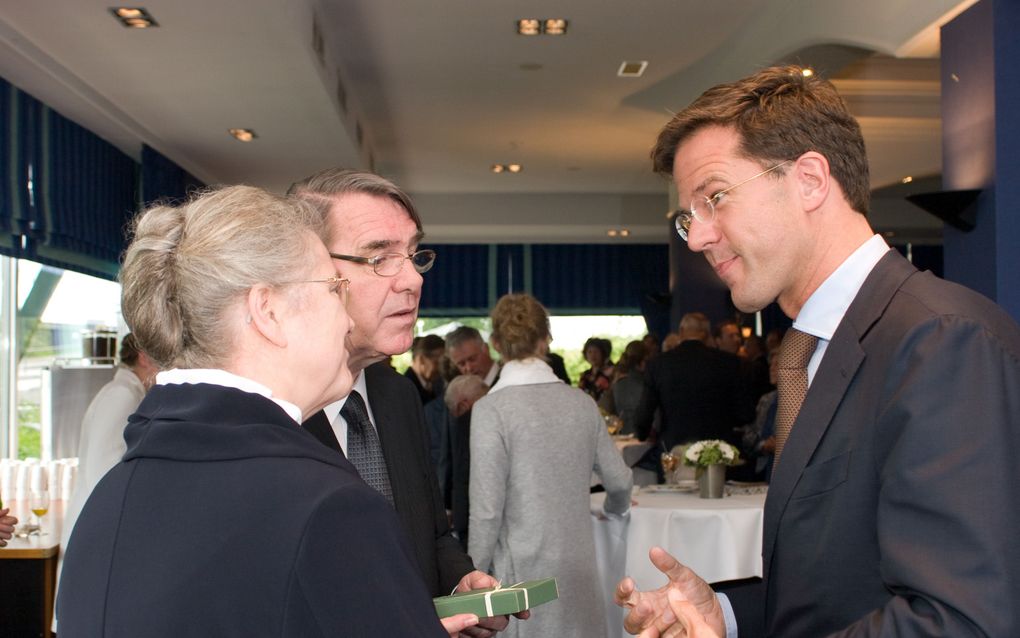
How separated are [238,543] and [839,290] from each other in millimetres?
924

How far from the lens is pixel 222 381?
3.90 feet

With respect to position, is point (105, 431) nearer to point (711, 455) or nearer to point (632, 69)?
point (711, 455)

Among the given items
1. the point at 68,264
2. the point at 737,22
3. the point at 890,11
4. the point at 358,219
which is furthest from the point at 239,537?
the point at 68,264

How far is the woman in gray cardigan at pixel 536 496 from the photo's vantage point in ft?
12.0

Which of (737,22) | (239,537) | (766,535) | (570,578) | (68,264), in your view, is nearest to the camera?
(239,537)

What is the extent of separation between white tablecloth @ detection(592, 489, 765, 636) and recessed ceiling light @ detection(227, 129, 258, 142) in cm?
480

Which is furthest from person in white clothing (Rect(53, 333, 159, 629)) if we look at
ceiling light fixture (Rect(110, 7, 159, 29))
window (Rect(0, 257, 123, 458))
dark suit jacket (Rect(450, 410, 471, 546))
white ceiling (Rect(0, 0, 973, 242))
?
window (Rect(0, 257, 123, 458))

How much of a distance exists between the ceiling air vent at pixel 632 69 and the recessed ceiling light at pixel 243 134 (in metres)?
2.96

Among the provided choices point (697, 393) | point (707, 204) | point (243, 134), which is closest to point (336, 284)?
point (707, 204)

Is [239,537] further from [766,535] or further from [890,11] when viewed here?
[890,11]

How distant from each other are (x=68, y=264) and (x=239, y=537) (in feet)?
23.5

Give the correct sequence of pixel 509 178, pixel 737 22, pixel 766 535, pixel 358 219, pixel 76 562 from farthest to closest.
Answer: pixel 509 178 < pixel 737 22 < pixel 358 219 < pixel 766 535 < pixel 76 562

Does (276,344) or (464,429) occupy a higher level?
(276,344)

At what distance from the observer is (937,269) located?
15.6 meters
